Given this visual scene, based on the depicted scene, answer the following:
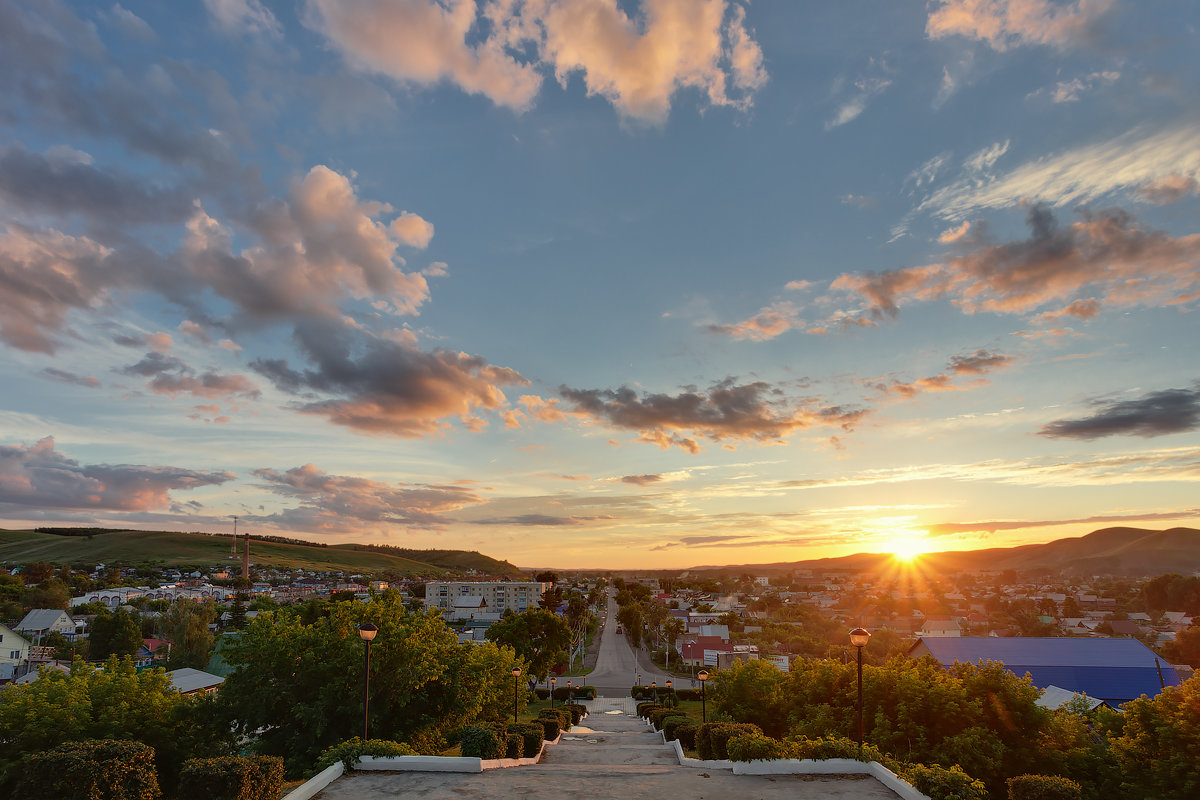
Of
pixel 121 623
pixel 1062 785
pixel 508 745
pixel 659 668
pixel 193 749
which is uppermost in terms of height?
pixel 1062 785

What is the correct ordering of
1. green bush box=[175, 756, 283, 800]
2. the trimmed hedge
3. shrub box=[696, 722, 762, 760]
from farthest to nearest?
the trimmed hedge → shrub box=[696, 722, 762, 760] → green bush box=[175, 756, 283, 800]

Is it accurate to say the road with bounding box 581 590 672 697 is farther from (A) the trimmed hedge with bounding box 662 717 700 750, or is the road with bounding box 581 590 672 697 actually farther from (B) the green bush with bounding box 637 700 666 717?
(A) the trimmed hedge with bounding box 662 717 700 750

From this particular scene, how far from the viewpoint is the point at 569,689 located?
55188mm

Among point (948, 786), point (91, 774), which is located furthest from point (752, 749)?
point (91, 774)

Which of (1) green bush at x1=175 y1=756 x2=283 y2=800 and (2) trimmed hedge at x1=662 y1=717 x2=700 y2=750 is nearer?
(1) green bush at x1=175 y1=756 x2=283 y2=800

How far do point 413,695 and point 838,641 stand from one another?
87083 millimetres

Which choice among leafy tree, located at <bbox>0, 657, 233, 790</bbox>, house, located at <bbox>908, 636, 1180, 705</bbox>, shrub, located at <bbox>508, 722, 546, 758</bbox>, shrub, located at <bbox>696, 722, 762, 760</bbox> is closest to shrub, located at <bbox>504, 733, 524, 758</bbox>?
shrub, located at <bbox>508, 722, 546, 758</bbox>

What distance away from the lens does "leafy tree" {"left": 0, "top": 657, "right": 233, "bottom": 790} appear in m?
16.1

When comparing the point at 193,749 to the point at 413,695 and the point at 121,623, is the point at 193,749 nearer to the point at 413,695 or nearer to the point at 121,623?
the point at 413,695

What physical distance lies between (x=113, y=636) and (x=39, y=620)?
24.2 metres

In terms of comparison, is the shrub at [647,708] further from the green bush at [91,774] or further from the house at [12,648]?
the house at [12,648]

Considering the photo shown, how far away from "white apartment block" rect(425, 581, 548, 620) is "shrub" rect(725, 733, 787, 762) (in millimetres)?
133049

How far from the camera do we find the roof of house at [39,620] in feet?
262

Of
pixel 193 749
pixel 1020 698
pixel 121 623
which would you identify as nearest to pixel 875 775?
pixel 1020 698
